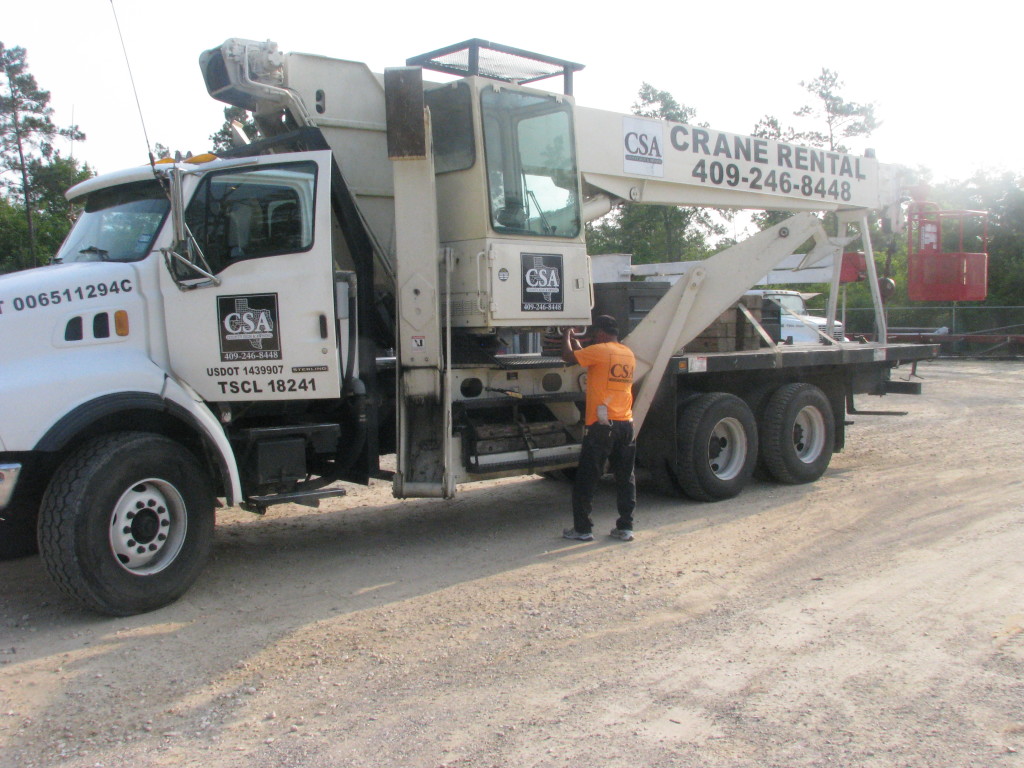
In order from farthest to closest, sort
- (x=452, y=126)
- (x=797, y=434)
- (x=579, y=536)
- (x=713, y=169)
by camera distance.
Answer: (x=797, y=434) < (x=713, y=169) < (x=579, y=536) < (x=452, y=126)

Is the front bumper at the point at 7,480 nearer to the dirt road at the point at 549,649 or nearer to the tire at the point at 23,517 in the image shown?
the tire at the point at 23,517

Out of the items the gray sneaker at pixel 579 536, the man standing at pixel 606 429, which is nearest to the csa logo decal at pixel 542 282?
the man standing at pixel 606 429

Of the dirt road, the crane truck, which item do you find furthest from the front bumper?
the dirt road

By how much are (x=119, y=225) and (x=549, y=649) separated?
393 cm

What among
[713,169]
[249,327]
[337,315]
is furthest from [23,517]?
[713,169]

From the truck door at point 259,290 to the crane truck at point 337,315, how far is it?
1cm

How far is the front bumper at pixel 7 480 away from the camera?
16.5 feet

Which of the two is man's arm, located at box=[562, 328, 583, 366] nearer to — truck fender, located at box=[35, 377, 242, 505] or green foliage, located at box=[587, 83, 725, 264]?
truck fender, located at box=[35, 377, 242, 505]

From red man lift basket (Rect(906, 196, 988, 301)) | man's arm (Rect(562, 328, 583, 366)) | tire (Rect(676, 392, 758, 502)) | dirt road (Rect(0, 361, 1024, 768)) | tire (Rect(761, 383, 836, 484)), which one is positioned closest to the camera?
dirt road (Rect(0, 361, 1024, 768))

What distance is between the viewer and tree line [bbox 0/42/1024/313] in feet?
77.0

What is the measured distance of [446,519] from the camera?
8.23 m

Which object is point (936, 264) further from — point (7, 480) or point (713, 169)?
point (7, 480)

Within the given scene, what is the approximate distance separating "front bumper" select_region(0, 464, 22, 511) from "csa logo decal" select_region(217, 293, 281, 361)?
144 cm

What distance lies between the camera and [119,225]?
6117 millimetres
